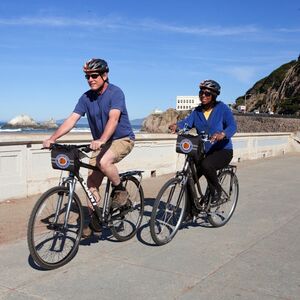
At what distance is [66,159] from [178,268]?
1.49m

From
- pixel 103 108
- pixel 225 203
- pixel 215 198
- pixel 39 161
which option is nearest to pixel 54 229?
pixel 103 108

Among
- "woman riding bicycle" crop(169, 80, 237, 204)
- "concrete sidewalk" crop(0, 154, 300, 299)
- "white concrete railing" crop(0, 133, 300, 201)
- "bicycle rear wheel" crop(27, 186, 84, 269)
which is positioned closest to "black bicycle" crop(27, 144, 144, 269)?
"bicycle rear wheel" crop(27, 186, 84, 269)

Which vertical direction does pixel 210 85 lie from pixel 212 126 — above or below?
above

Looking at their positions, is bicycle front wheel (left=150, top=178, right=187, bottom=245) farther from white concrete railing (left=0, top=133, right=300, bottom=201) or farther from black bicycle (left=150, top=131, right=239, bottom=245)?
white concrete railing (left=0, top=133, right=300, bottom=201)

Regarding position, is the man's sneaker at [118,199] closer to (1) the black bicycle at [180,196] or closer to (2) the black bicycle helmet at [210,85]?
(1) the black bicycle at [180,196]

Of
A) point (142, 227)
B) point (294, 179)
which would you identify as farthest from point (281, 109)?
point (142, 227)

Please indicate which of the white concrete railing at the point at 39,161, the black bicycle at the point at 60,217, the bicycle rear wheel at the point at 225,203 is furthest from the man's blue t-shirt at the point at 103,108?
the white concrete railing at the point at 39,161

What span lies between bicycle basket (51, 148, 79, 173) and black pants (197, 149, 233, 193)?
71.4 inches

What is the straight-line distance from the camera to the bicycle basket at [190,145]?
18.3 feet

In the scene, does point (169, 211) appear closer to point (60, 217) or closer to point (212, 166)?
point (212, 166)

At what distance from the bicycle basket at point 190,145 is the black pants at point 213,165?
308mm

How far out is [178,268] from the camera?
15.3ft

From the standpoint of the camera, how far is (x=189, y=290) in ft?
13.4

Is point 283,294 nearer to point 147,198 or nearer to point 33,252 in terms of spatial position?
point 33,252
